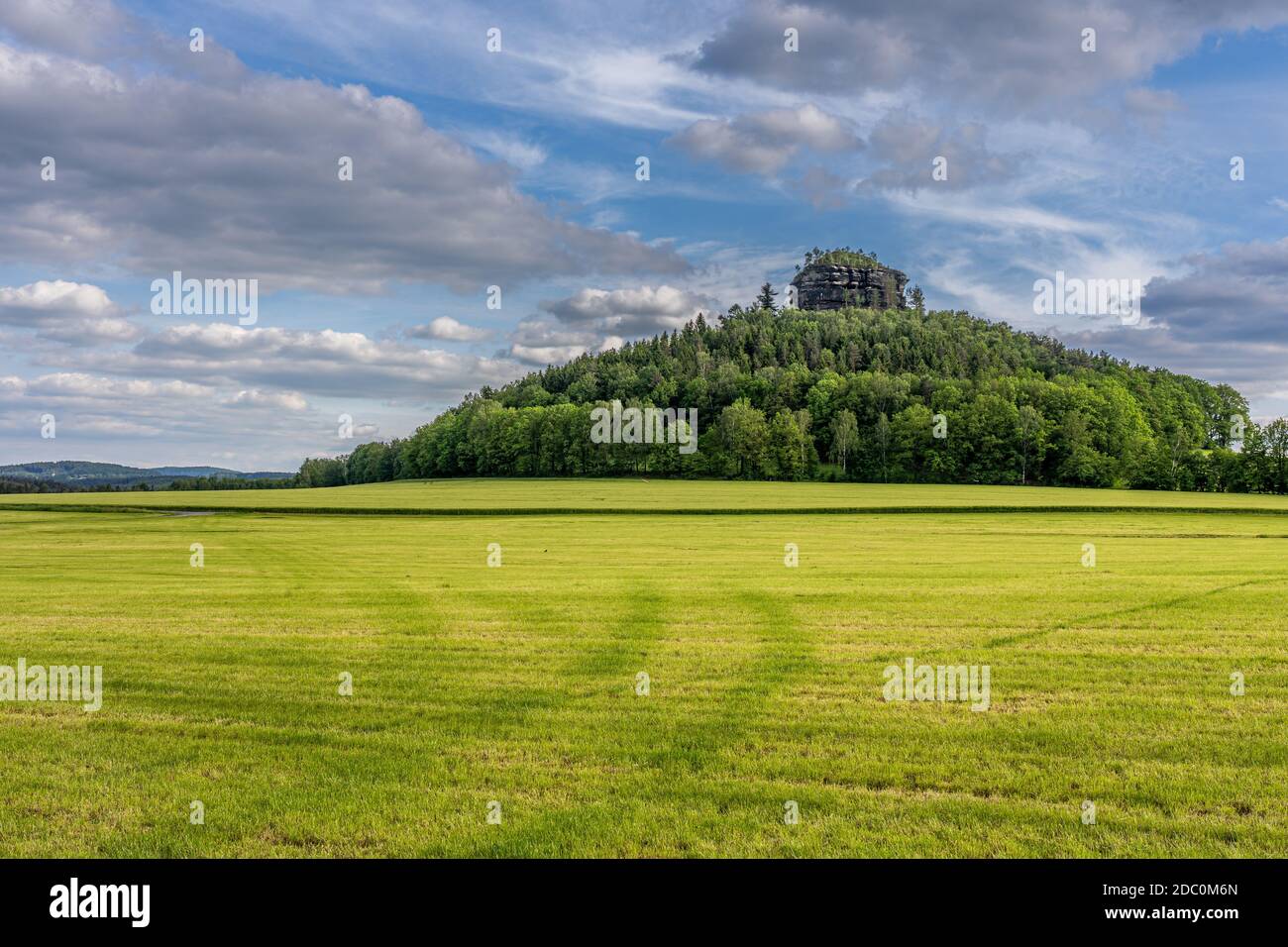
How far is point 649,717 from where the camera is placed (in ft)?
38.2

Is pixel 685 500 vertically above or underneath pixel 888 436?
underneath

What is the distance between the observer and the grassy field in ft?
26.7

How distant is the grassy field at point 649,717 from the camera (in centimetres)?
813

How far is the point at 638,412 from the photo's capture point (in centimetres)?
14375

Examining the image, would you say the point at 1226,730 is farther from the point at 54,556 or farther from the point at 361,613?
the point at 54,556

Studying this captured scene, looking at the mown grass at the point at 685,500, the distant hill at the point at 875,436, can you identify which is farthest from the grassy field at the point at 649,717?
the distant hill at the point at 875,436
